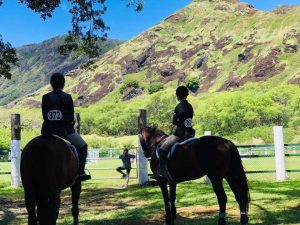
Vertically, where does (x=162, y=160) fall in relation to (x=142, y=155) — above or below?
above

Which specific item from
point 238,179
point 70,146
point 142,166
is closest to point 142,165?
point 142,166

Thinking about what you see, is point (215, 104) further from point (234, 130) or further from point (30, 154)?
point (30, 154)

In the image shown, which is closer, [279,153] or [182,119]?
[182,119]

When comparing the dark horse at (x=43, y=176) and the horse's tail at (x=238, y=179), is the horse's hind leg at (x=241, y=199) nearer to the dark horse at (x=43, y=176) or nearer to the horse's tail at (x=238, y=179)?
the horse's tail at (x=238, y=179)

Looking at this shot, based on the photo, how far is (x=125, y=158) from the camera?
19500mm

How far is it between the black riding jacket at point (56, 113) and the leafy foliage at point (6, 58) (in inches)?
374

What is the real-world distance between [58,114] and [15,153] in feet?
45.3

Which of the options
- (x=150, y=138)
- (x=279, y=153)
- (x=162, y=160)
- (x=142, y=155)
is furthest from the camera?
(x=142, y=155)

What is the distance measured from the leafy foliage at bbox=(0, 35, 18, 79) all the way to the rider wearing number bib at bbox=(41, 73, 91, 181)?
921 cm

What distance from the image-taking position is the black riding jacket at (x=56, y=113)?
744cm

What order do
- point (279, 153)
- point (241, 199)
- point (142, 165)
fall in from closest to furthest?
point (241, 199) → point (279, 153) → point (142, 165)

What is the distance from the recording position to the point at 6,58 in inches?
642

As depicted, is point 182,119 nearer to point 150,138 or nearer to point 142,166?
point 150,138

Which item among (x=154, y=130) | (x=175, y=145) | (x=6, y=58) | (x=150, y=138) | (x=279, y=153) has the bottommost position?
(x=279, y=153)
